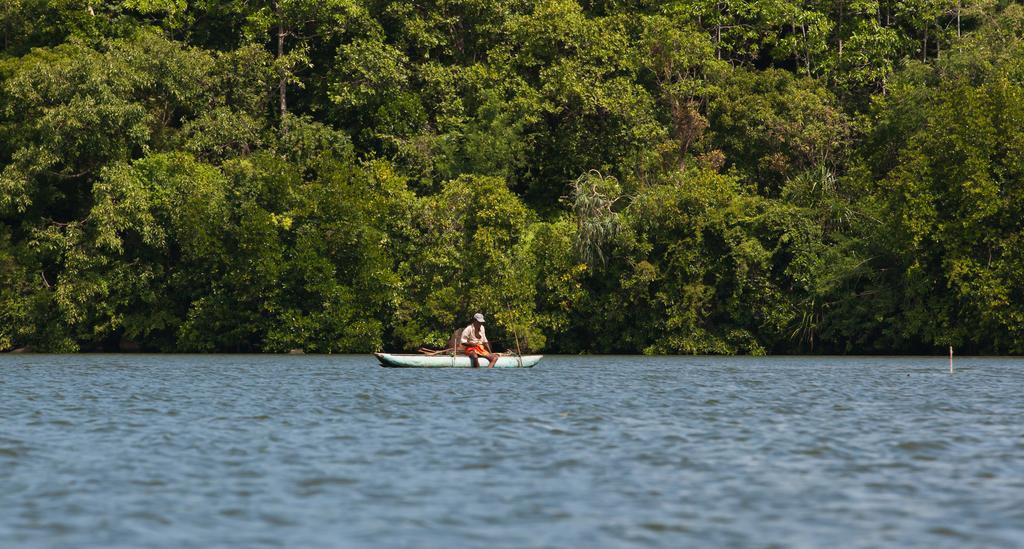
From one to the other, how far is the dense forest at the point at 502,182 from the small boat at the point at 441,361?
1756 centimetres

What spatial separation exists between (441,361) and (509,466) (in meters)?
32.3

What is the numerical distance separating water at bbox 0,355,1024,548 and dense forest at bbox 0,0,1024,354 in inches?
1222

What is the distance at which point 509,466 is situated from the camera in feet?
73.2

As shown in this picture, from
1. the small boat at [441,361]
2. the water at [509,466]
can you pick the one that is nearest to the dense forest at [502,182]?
the small boat at [441,361]

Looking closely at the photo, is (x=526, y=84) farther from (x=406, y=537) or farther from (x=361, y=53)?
(x=406, y=537)

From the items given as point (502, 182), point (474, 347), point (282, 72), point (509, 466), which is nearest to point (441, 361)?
point (474, 347)

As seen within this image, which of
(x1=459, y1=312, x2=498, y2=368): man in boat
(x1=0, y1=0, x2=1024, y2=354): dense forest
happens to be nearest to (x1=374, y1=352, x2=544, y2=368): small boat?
(x1=459, y1=312, x2=498, y2=368): man in boat

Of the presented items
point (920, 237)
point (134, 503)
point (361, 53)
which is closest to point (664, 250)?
point (920, 237)

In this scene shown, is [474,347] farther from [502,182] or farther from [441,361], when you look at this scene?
[502,182]

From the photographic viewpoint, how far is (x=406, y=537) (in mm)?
16000

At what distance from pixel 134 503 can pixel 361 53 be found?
66.2 m

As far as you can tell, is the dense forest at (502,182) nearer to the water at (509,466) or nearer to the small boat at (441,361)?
the small boat at (441,361)

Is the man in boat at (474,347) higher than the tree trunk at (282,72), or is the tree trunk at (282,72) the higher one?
the tree trunk at (282,72)

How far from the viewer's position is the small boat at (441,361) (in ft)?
177
